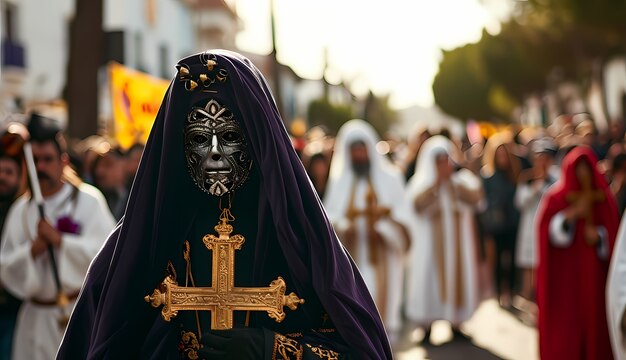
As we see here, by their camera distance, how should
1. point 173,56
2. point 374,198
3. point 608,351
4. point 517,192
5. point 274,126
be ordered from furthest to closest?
point 173,56 < point 517,192 < point 374,198 < point 608,351 < point 274,126

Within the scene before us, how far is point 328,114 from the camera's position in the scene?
84.2 meters

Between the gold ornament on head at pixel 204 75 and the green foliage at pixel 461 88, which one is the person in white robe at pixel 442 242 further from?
the green foliage at pixel 461 88

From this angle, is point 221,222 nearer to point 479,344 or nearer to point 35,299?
point 35,299

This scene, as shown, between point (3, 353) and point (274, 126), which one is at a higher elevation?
point (274, 126)

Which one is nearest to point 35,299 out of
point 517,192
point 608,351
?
point 608,351

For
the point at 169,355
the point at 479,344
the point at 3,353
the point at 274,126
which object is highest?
the point at 274,126

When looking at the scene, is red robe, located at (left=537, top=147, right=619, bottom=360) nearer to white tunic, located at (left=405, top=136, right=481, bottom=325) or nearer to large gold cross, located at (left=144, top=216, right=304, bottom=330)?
white tunic, located at (left=405, top=136, right=481, bottom=325)

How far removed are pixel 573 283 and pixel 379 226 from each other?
10.0 ft

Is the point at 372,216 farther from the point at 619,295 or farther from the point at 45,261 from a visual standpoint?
the point at 45,261

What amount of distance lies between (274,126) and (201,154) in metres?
0.27

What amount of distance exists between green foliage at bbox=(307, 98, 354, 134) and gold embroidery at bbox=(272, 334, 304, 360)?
7757 cm

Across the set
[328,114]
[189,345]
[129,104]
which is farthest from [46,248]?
[328,114]

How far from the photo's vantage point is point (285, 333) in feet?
13.2

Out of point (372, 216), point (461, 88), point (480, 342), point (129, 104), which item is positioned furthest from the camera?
point (461, 88)
